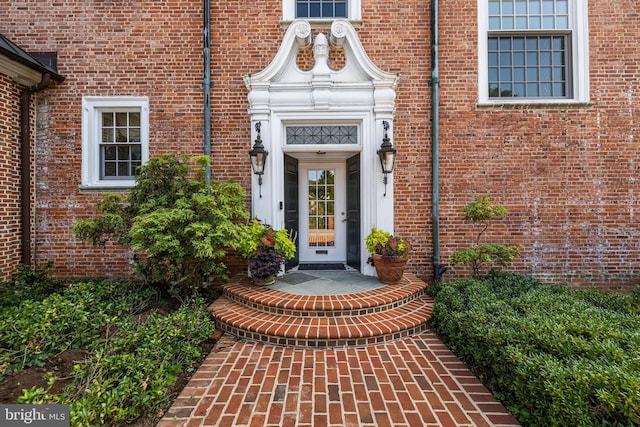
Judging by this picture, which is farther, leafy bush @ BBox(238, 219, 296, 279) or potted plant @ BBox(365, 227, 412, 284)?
potted plant @ BBox(365, 227, 412, 284)

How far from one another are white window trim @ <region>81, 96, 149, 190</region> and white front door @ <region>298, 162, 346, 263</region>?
2.90 m

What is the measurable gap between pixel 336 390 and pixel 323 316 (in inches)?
46.4

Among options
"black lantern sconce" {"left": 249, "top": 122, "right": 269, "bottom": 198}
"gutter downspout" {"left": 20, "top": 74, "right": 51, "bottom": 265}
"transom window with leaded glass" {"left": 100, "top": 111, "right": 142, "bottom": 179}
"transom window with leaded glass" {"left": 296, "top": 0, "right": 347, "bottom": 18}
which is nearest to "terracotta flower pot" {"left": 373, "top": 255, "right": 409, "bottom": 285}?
"black lantern sconce" {"left": 249, "top": 122, "right": 269, "bottom": 198}

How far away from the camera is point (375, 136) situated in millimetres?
5227

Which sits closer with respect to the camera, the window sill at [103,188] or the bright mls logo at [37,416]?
the bright mls logo at [37,416]

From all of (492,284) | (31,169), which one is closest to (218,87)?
(31,169)

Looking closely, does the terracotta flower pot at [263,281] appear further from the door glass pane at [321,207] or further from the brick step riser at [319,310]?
the door glass pane at [321,207]

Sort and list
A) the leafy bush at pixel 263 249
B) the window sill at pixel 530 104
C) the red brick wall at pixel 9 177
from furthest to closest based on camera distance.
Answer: the window sill at pixel 530 104 < the red brick wall at pixel 9 177 < the leafy bush at pixel 263 249

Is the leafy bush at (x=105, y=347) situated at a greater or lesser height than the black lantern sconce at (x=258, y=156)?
lesser

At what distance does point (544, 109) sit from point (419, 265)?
137 inches

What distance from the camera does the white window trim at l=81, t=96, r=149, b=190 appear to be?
210 inches

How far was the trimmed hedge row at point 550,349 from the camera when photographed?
2.03 meters

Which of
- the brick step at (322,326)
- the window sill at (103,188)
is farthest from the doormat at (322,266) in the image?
the window sill at (103,188)

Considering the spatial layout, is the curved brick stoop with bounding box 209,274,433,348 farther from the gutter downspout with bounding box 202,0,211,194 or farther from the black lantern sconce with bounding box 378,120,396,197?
the gutter downspout with bounding box 202,0,211,194
